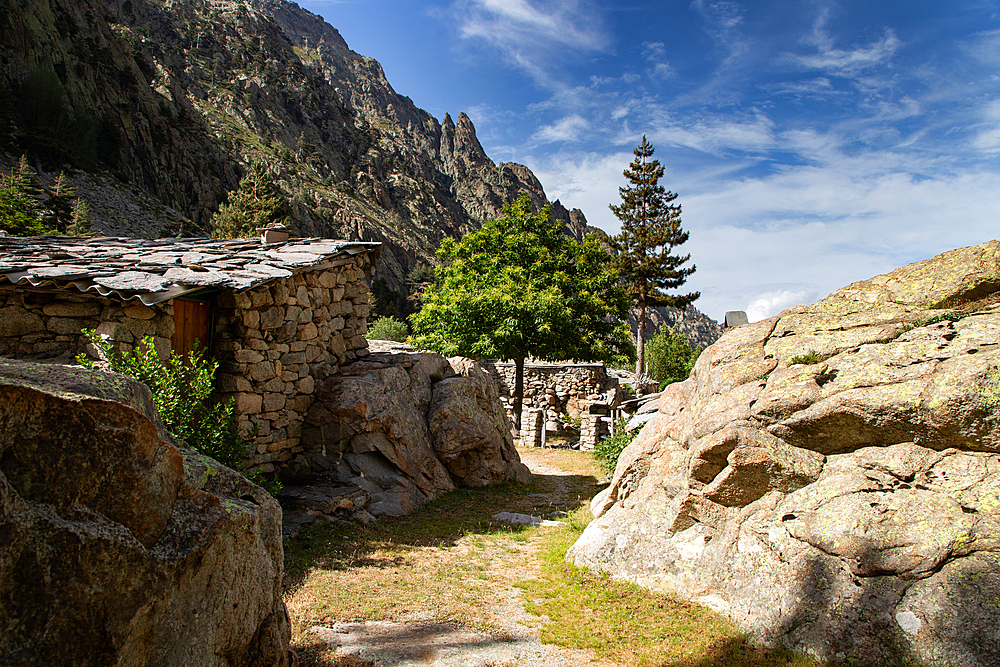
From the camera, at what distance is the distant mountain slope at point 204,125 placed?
3175cm

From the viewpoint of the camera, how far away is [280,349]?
8.62 metres

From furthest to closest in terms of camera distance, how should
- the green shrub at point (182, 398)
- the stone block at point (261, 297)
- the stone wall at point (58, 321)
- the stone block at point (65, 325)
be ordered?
the stone block at point (261, 297) → the stone block at point (65, 325) → the stone wall at point (58, 321) → the green shrub at point (182, 398)

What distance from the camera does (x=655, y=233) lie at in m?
35.7

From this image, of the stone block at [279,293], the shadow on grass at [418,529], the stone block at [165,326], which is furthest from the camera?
the stone block at [279,293]

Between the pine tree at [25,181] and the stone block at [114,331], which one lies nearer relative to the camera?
the stone block at [114,331]

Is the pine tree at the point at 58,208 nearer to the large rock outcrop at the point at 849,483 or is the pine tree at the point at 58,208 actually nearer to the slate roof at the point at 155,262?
the slate roof at the point at 155,262

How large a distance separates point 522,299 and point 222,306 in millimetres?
10795

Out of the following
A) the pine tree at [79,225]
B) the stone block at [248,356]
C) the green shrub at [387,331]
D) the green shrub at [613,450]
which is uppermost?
the pine tree at [79,225]

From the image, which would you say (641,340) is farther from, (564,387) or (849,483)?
(849,483)

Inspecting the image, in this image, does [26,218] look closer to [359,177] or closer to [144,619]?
[144,619]

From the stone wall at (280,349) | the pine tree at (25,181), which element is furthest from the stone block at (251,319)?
the pine tree at (25,181)

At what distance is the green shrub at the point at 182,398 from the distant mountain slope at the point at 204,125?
2749cm

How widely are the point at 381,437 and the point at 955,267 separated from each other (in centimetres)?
810

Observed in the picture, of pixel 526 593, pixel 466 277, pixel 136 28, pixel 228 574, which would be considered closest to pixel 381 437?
pixel 526 593
